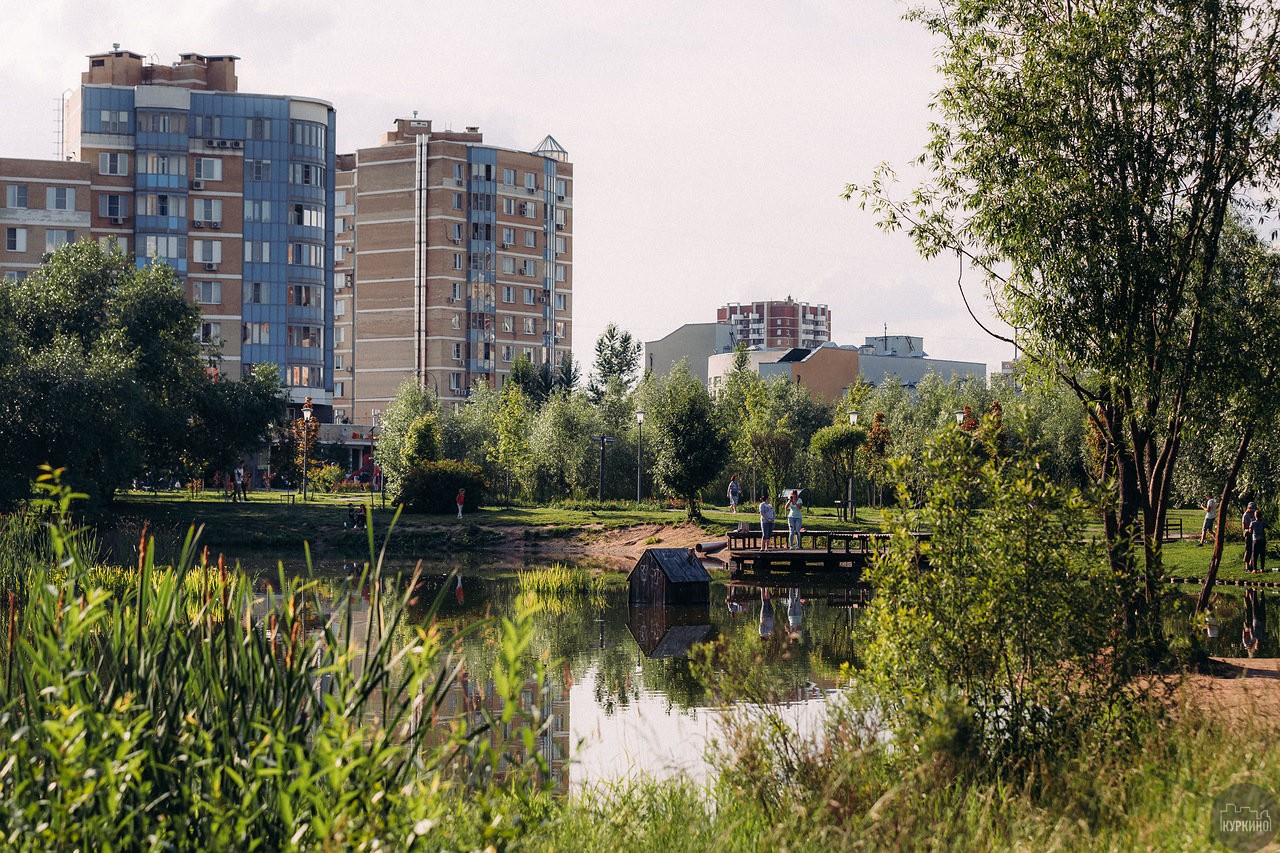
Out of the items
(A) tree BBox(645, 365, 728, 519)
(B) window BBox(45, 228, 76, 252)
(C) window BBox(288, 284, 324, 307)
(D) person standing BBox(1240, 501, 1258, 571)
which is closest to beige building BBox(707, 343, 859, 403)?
(C) window BBox(288, 284, 324, 307)

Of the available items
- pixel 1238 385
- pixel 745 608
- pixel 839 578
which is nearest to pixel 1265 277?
pixel 1238 385

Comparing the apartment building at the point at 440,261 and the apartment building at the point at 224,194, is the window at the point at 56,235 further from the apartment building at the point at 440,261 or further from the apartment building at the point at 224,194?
the apartment building at the point at 440,261

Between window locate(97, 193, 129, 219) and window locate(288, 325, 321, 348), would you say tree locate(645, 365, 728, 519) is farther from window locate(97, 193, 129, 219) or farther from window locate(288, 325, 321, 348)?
window locate(97, 193, 129, 219)

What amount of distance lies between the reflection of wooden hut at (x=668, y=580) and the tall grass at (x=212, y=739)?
1997cm

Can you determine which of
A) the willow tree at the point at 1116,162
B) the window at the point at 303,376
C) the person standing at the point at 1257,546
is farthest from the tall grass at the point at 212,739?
the window at the point at 303,376

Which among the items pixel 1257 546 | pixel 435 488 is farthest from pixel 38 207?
pixel 1257 546

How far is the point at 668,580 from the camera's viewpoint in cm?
2612

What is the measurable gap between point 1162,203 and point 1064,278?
58.7 inches

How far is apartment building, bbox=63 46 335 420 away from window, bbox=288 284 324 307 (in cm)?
8

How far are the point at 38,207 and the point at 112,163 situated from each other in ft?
18.1

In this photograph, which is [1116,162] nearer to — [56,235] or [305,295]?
[305,295]

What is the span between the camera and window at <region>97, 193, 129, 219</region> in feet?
288

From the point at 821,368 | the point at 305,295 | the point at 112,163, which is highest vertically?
the point at 112,163

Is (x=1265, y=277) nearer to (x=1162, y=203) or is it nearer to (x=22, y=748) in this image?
(x=1162, y=203)
